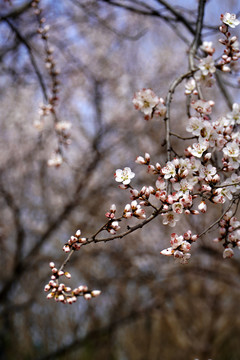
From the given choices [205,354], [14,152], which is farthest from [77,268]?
[205,354]

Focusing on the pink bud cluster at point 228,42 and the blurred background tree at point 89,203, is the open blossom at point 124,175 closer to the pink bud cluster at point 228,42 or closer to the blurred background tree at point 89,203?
the pink bud cluster at point 228,42

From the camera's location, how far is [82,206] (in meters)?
7.59

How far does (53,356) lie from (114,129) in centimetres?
403

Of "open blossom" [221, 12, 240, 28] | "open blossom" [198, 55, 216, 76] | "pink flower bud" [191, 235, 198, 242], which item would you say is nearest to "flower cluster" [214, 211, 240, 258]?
"pink flower bud" [191, 235, 198, 242]

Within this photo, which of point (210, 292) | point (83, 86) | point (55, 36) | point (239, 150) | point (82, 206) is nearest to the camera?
point (239, 150)

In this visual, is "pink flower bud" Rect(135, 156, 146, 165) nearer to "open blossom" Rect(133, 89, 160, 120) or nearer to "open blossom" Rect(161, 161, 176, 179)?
"open blossom" Rect(161, 161, 176, 179)

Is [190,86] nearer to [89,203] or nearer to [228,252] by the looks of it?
[228,252]

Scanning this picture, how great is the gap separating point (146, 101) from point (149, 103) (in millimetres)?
18

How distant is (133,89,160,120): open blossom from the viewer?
2045mm

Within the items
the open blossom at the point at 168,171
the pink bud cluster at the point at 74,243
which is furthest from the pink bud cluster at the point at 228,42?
the pink bud cluster at the point at 74,243

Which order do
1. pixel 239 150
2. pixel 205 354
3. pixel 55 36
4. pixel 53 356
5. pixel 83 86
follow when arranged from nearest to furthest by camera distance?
pixel 239 150 < pixel 55 36 < pixel 53 356 < pixel 83 86 < pixel 205 354

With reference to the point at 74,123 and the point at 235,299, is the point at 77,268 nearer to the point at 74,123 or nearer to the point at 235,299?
the point at 74,123

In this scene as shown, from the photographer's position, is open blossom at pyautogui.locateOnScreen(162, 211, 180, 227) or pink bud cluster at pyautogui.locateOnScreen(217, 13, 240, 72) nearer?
open blossom at pyautogui.locateOnScreen(162, 211, 180, 227)

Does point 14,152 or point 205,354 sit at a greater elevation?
point 14,152
